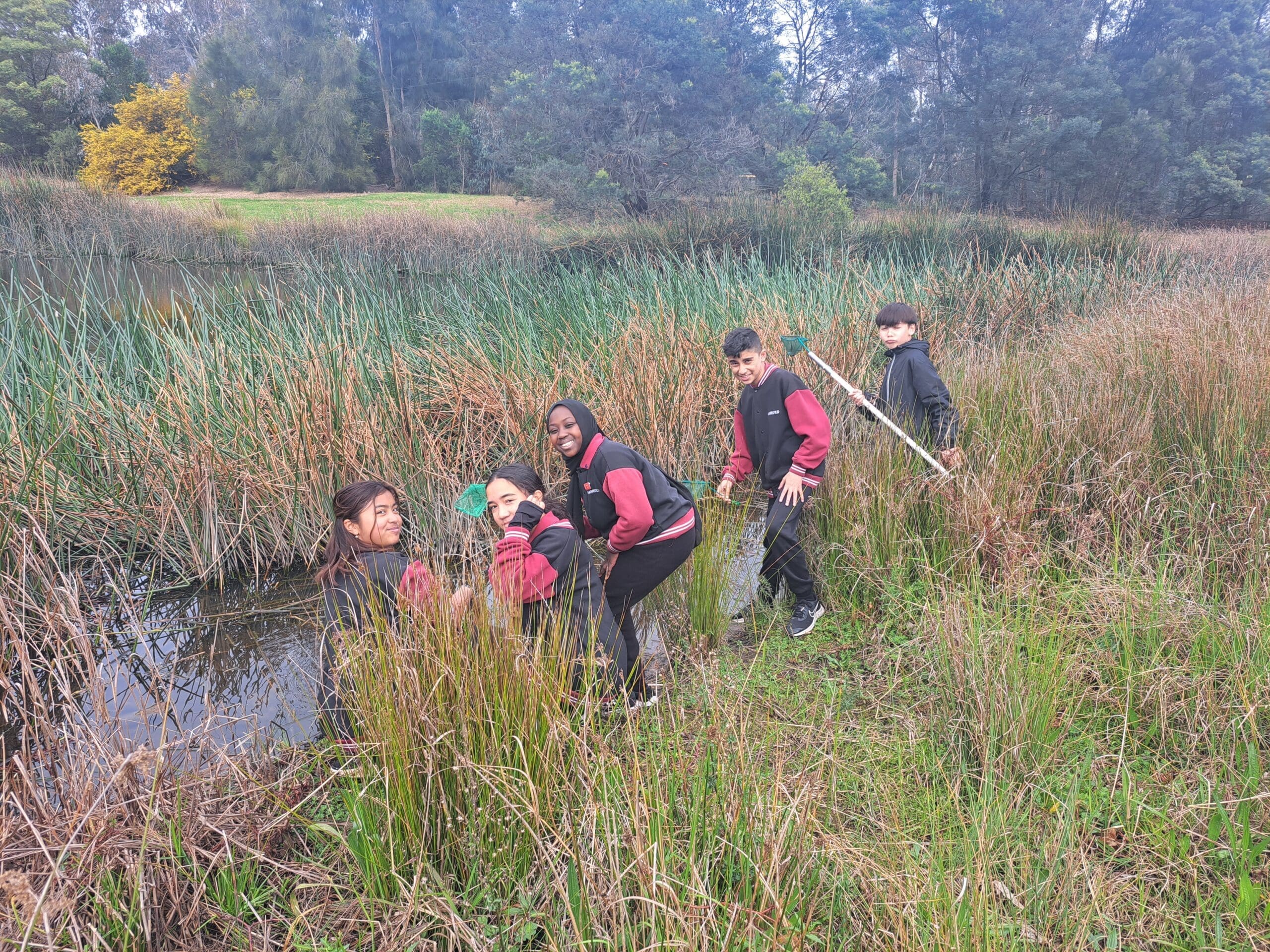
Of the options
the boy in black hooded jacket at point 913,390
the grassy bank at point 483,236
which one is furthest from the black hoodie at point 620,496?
the grassy bank at point 483,236

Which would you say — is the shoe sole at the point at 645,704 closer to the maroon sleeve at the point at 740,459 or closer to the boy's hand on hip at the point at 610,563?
the boy's hand on hip at the point at 610,563

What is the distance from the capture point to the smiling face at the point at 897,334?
416 cm

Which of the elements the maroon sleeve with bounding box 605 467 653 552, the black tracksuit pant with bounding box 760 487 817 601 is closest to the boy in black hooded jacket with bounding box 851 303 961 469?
the black tracksuit pant with bounding box 760 487 817 601

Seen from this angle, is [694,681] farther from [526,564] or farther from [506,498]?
[506,498]

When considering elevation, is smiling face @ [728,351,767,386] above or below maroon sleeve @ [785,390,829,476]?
above

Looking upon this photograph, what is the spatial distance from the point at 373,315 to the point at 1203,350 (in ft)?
17.4

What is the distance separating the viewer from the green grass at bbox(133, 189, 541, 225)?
20797 mm

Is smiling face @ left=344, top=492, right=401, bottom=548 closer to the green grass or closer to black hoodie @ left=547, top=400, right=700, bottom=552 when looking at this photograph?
black hoodie @ left=547, top=400, right=700, bottom=552

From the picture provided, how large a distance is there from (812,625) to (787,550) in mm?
352

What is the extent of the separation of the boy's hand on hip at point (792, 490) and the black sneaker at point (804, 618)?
1.59 ft

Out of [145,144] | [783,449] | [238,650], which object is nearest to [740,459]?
[783,449]

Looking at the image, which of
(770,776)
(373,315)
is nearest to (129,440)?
(373,315)

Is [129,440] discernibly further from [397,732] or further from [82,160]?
[82,160]

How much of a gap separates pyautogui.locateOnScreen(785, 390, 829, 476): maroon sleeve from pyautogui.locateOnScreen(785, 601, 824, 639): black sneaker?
605mm
